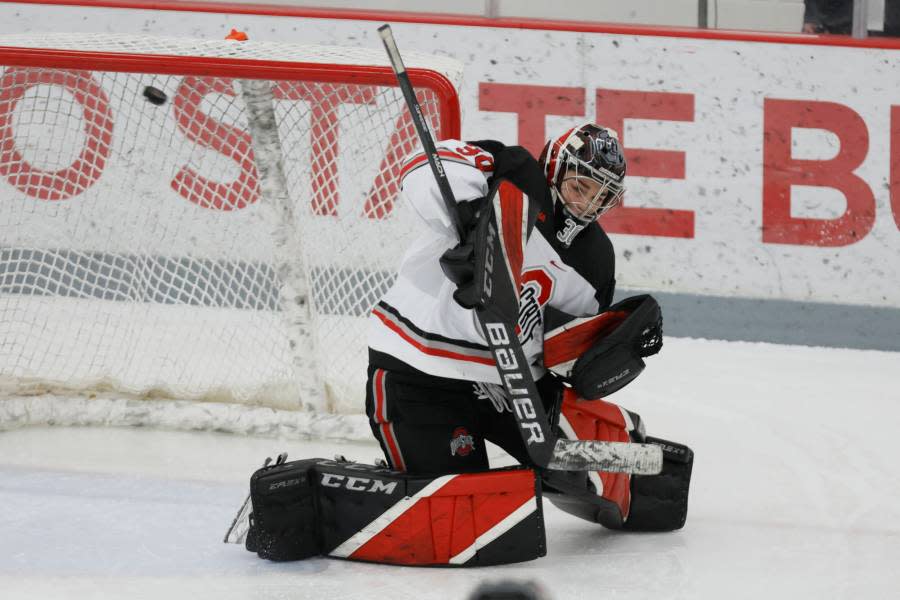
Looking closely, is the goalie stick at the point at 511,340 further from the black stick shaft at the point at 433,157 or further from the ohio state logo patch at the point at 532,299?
the ohio state logo patch at the point at 532,299

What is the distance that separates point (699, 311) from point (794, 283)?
32 centimetres

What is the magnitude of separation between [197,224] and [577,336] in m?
1.27

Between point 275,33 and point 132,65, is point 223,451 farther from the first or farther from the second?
point 275,33

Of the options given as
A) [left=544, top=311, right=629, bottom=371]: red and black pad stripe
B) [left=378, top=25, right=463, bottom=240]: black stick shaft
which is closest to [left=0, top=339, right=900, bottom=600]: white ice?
[left=544, top=311, right=629, bottom=371]: red and black pad stripe

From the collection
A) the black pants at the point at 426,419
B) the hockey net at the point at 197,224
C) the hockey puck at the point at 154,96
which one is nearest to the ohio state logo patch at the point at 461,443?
the black pants at the point at 426,419


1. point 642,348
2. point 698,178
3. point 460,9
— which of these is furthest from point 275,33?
point 642,348

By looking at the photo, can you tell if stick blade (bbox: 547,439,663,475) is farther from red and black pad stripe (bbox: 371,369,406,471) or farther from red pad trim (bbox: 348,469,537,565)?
red and black pad stripe (bbox: 371,369,406,471)

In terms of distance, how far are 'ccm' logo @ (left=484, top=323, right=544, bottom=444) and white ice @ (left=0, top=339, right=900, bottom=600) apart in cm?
23

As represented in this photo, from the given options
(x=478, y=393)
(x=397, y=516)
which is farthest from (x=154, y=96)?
(x=397, y=516)

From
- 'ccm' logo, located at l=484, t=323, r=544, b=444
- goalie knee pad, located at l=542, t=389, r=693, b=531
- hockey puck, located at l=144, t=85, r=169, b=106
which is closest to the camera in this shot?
'ccm' logo, located at l=484, t=323, r=544, b=444

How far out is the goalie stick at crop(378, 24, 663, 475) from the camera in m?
1.88

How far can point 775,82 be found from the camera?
12.6 ft

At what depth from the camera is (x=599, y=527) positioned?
229cm

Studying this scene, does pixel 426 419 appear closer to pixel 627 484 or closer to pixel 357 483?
pixel 357 483
